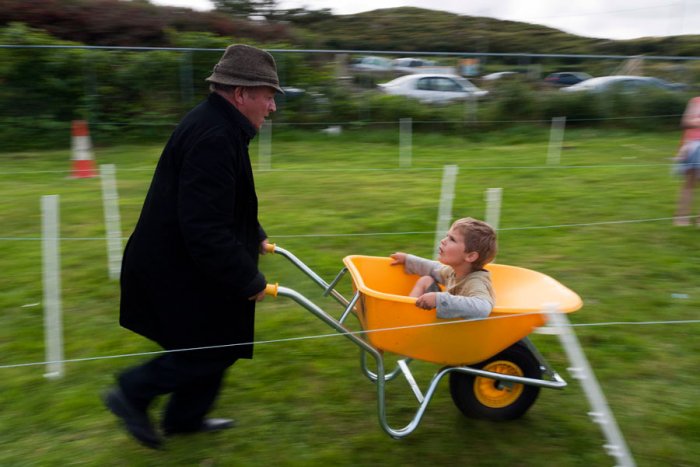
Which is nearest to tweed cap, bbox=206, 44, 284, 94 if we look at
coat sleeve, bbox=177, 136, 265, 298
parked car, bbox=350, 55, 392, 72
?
coat sleeve, bbox=177, 136, 265, 298

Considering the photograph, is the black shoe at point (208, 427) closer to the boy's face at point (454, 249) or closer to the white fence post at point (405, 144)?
the boy's face at point (454, 249)

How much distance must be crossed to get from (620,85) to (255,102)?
12.4 metres

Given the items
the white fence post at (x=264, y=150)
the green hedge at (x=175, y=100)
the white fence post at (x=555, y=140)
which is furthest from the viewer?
the green hedge at (x=175, y=100)

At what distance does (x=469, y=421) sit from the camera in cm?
291

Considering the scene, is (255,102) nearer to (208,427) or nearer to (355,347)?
(208,427)

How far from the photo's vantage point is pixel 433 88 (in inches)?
508

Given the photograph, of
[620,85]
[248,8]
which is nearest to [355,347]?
[620,85]

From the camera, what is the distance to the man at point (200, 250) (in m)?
2.23

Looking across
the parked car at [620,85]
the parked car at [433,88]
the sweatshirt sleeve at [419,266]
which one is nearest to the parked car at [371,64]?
the parked car at [433,88]

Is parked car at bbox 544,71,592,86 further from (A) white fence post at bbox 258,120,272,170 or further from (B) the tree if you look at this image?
(B) the tree

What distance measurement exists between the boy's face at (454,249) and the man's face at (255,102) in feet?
3.14

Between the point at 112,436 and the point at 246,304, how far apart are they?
0.95m

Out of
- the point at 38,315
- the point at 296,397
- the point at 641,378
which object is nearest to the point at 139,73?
the point at 38,315

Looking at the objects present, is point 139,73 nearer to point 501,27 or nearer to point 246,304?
point 246,304
